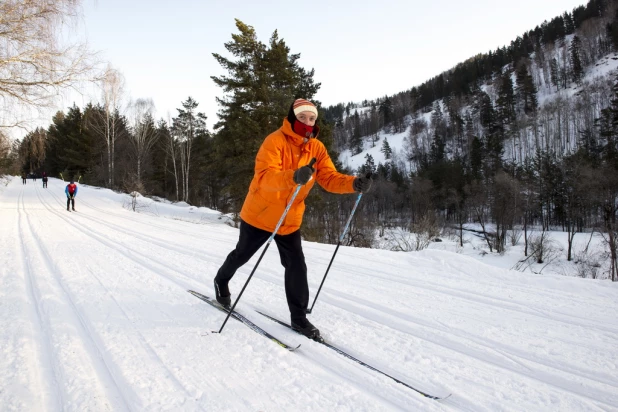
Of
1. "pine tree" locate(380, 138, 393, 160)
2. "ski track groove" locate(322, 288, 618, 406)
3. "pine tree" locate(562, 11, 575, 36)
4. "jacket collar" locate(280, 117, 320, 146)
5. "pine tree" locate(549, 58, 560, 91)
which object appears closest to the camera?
"ski track groove" locate(322, 288, 618, 406)

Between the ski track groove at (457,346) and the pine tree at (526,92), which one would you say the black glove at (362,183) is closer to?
the ski track groove at (457,346)

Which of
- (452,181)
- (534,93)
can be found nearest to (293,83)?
(452,181)

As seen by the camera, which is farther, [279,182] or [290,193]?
[290,193]

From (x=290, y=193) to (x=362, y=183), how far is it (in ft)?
1.99

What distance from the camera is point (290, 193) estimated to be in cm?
272

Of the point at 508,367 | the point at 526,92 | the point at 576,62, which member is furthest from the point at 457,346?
the point at 576,62

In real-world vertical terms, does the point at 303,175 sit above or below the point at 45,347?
above

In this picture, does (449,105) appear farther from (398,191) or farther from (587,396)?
(587,396)

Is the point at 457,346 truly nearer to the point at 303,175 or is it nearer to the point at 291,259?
the point at 291,259

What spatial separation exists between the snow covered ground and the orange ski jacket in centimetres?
95

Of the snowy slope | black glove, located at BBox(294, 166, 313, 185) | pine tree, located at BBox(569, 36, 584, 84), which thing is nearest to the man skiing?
black glove, located at BBox(294, 166, 313, 185)

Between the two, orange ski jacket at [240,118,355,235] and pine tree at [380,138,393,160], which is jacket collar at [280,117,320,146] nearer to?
orange ski jacket at [240,118,355,235]

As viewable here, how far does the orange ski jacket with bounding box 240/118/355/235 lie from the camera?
2.57 metres

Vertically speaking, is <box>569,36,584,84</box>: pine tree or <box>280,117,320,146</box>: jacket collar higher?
<box>569,36,584,84</box>: pine tree
